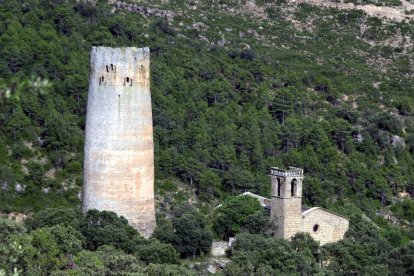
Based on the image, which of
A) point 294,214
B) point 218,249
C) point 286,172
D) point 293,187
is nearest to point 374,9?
point 293,187

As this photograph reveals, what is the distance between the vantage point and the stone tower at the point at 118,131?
4059 centimetres

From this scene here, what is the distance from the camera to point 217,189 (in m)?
56.7

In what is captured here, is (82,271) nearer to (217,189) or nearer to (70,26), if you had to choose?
(217,189)

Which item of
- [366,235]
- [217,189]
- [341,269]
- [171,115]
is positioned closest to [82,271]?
[341,269]

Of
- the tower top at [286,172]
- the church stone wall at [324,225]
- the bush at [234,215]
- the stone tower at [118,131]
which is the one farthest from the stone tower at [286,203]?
the stone tower at [118,131]

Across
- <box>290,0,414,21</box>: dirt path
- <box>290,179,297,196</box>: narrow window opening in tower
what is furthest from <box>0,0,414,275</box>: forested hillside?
<box>290,0,414,21</box>: dirt path

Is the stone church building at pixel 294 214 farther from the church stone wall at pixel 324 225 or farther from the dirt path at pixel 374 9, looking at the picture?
the dirt path at pixel 374 9

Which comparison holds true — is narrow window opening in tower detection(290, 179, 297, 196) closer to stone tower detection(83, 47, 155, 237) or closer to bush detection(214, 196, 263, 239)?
bush detection(214, 196, 263, 239)

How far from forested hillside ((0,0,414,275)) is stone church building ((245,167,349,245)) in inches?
40.6

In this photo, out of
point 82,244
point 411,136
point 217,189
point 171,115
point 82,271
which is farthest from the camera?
point 411,136

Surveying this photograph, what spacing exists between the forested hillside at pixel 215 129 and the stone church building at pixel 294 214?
→ 103 centimetres

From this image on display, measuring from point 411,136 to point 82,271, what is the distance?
39.6 m

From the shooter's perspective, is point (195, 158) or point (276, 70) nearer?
point (195, 158)

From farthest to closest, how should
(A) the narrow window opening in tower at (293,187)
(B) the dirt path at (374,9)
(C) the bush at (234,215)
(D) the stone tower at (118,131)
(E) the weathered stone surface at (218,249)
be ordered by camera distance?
1. (B) the dirt path at (374,9)
2. (C) the bush at (234,215)
3. (A) the narrow window opening in tower at (293,187)
4. (E) the weathered stone surface at (218,249)
5. (D) the stone tower at (118,131)
